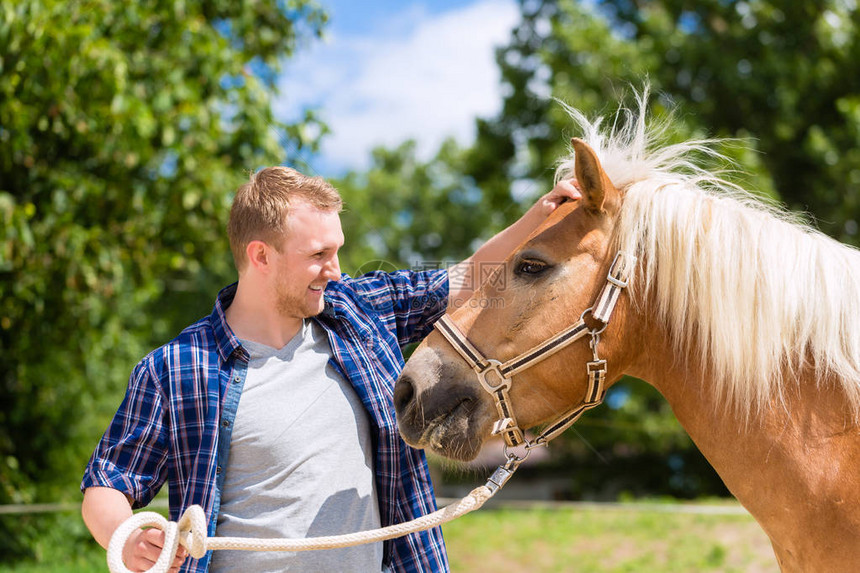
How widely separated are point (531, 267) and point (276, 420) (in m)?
0.78

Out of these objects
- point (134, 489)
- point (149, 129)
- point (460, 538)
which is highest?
point (149, 129)

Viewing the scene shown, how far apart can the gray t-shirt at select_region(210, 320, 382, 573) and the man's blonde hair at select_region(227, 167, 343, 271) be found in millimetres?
288

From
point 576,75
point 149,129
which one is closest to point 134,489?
point 149,129

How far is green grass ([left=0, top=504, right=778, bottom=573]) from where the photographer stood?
591 cm

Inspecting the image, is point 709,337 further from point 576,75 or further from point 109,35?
point 576,75

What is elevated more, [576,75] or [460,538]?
[576,75]

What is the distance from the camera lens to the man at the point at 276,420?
167cm

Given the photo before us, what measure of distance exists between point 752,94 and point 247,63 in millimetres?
9968

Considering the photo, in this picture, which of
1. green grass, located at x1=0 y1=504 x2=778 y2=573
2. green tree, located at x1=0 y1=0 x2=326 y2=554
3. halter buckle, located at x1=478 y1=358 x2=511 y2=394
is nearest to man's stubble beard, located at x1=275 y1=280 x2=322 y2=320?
halter buckle, located at x1=478 y1=358 x2=511 y2=394

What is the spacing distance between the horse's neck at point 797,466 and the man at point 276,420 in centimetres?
76

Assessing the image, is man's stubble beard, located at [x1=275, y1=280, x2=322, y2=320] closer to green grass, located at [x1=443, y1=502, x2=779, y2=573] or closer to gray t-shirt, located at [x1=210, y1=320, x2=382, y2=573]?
gray t-shirt, located at [x1=210, y1=320, x2=382, y2=573]

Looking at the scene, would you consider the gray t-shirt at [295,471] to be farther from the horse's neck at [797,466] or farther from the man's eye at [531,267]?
the horse's neck at [797,466]

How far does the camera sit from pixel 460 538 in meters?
7.56

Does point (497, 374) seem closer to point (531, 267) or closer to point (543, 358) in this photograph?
point (543, 358)
